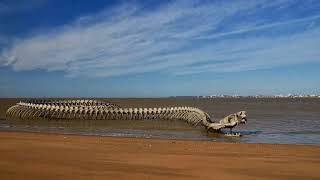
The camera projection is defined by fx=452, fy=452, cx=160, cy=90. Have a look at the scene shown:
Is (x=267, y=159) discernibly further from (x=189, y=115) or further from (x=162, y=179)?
(x=189, y=115)

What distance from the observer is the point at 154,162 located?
10414 millimetres

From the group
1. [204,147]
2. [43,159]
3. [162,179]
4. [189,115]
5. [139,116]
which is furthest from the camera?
[139,116]

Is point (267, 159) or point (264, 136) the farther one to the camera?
point (264, 136)

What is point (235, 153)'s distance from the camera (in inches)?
497

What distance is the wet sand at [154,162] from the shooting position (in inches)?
347

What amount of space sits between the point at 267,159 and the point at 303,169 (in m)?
1.63

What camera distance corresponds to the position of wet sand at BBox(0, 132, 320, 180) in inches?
347

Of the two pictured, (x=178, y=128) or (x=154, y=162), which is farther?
(x=178, y=128)

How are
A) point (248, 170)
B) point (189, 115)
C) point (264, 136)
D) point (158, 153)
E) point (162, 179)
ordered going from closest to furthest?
1. point (162, 179)
2. point (248, 170)
3. point (158, 153)
4. point (264, 136)
5. point (189, 115)

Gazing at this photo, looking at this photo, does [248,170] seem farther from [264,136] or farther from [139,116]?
[139,116]

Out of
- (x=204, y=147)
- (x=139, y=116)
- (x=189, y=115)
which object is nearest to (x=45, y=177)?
(x=204, y=147)

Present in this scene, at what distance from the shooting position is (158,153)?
40.1 feet

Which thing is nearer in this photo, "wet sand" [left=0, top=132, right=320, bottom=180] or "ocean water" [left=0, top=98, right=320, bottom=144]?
"wet sand" [left=0, top=132, right=320, bottom=180]

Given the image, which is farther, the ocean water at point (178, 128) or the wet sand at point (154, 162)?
the ocean water at point (178, 128)
